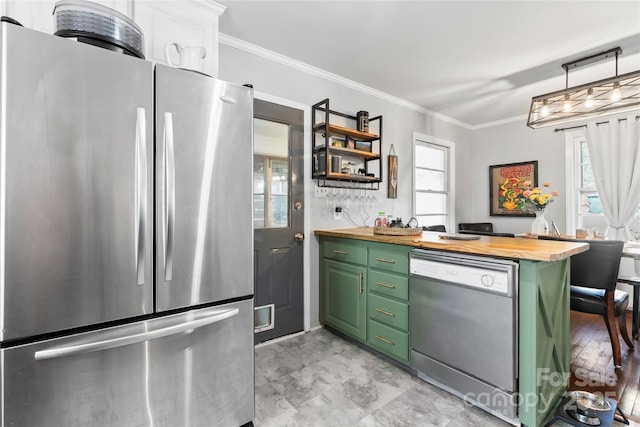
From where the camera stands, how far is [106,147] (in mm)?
1185

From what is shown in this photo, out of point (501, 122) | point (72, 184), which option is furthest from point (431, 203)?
point (72, 184)

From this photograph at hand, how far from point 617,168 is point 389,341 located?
367 centimetres

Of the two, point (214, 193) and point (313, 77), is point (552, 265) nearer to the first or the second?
point (214, 193)

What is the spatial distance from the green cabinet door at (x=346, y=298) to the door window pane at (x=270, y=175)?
660 millimetres

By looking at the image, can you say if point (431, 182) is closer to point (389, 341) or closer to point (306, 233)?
point (306, 233)

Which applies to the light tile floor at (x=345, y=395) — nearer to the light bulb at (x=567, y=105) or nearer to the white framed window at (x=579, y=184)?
the light bulb at (x=567, y=105)

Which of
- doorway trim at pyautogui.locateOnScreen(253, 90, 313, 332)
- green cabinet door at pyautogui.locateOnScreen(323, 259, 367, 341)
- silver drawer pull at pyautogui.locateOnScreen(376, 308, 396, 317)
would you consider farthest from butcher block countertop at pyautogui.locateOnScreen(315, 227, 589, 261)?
doorway trim at pyautogui.locateOnScreen(253, 90, 313, 332)

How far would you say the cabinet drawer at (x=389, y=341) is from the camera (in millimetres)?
2115

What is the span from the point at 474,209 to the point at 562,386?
364 centimetres

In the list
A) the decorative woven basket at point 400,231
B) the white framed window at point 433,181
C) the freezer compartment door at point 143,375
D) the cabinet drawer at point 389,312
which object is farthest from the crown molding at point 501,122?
the freezer compartment door at point 143,375

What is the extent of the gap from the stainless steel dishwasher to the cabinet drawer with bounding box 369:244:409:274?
0.07m

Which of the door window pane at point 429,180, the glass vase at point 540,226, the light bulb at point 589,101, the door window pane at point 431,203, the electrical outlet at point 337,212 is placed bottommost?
the glass vase at point 540,226

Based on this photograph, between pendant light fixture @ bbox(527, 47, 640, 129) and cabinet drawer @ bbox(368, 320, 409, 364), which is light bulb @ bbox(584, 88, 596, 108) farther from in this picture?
cabinet drawer @ bbox(368, 320, 409, 364)

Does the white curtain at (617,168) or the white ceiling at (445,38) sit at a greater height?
the white ceiling at (445,38)
